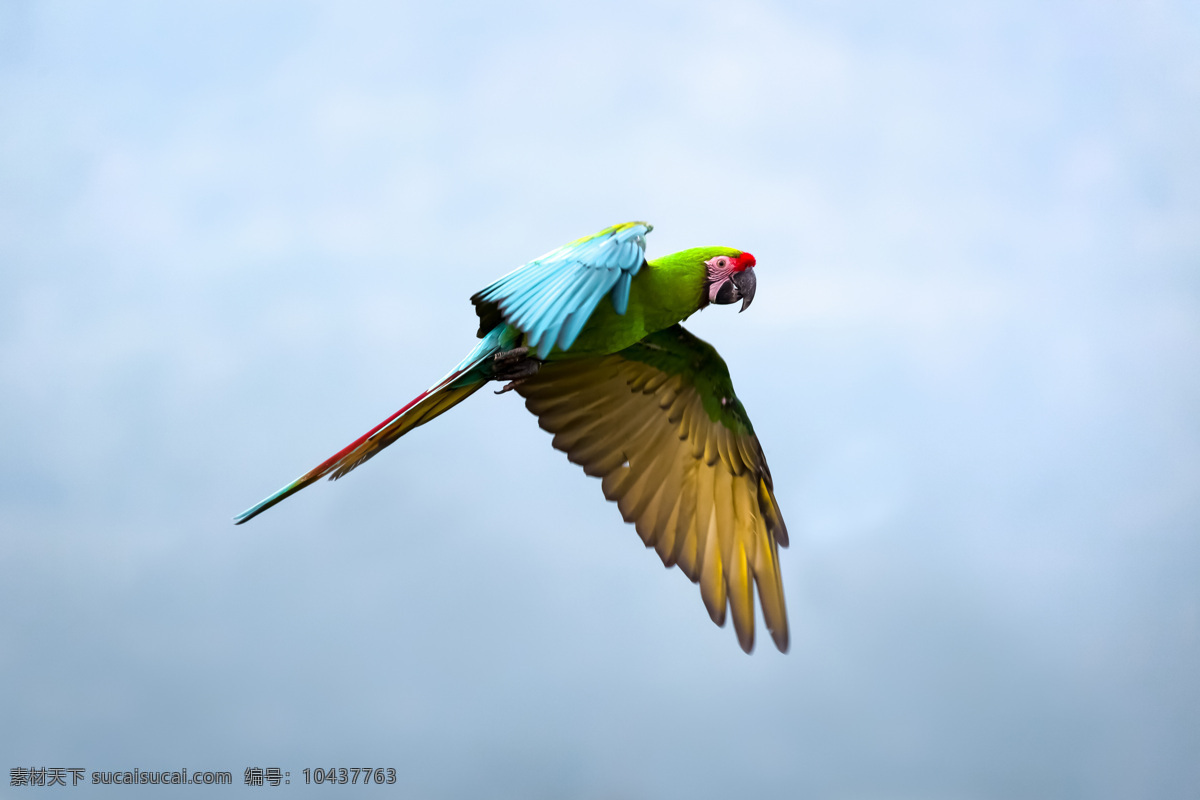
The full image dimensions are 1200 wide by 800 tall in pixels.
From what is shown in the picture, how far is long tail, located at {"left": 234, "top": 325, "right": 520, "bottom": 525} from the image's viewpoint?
3.41 m

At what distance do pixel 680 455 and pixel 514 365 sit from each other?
959mm

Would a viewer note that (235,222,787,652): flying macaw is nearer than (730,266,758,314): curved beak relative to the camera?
Yes

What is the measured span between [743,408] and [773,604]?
859 mm

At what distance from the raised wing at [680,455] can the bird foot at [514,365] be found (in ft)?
0.80

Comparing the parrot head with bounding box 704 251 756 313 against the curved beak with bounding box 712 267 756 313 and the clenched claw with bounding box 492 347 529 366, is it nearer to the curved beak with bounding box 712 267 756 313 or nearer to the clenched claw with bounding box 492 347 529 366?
the curved beak with bounding box 712 267 756 313

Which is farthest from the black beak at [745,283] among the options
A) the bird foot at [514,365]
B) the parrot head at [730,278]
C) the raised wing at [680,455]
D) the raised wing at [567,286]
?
the bird foot at [514,365]

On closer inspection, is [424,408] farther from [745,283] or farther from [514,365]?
[745,283]

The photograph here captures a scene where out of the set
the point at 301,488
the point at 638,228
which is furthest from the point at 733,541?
the point at 301,488

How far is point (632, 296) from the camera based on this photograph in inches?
145

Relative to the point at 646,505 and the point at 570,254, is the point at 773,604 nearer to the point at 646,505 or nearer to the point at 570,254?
the point at 646,505

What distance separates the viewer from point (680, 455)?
4.32 meters

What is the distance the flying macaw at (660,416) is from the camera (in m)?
3.64

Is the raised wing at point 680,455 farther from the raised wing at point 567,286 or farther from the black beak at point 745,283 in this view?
the raised wing at point 567,286

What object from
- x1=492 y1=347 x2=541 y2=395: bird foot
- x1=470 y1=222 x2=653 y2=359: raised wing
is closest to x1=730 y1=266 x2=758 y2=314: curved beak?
x1=470 y1=222 x2=653 y2=359: raised wing
